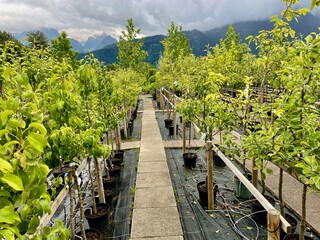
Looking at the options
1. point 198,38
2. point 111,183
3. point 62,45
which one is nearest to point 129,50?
point 62,45

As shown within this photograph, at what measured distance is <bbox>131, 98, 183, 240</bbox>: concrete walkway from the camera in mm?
3146

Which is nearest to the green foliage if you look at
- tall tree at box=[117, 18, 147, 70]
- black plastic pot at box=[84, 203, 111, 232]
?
black plastic pot at box=[84, 203, 111, 232]

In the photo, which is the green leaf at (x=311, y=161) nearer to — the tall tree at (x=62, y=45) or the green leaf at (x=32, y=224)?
the green leaf at (x=32, y=224)

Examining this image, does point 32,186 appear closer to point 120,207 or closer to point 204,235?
point 204,235

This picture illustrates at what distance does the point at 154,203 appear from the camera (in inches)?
152

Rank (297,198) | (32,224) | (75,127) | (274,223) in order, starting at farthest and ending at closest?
1. (297,198)
2. (75,127)
3. (274,223)
4. (32,224)

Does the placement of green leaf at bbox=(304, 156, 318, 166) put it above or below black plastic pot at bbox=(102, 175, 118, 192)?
above

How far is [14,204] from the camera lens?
92 cm

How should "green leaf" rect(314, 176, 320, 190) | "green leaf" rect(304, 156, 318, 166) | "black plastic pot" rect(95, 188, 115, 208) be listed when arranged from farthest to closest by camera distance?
1. "black plastic pot" rect(95, 188, 115, 208)
2. "green leaf" rect(304, 156, 318, 166)
3. "green leaf" rect(314, 176, 320, 190)

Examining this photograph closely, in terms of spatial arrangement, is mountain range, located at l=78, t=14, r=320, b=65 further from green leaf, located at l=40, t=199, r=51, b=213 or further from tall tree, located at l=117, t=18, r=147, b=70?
green leaf, located at l=40, t=199, r=51, b=213

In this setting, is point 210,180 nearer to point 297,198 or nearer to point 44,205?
point 297,198

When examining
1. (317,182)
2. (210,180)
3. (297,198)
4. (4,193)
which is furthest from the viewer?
(297,198)

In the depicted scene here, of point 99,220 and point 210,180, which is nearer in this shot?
point 99,220

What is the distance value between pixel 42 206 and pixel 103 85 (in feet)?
11.5
